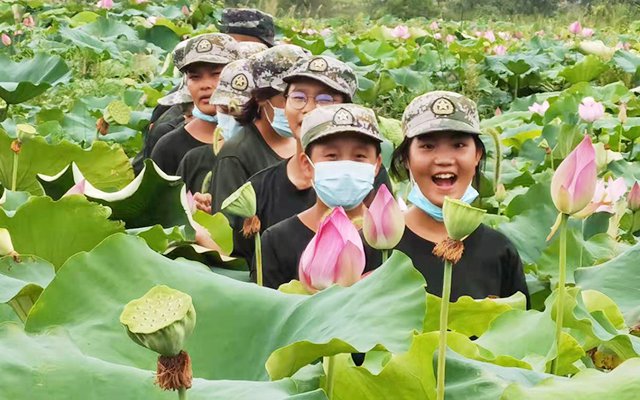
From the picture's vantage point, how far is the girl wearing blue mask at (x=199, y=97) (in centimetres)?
384

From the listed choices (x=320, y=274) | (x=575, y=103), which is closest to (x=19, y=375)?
(x=320, y=274)

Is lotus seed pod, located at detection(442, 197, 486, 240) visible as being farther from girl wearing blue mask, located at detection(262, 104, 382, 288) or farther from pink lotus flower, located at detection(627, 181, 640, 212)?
pink lotus flower, located at detection(627, 181, 640, 212)

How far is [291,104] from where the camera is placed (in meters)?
2.85

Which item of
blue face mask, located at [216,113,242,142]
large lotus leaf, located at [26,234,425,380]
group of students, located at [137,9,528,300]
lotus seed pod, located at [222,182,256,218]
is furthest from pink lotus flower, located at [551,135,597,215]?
blue face mask, located at [216,113,242,142]

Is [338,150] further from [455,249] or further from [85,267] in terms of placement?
[455,249]

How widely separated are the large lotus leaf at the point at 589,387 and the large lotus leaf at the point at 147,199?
1.35 meters

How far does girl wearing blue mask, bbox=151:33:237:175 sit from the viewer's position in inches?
151

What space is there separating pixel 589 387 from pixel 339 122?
1.35 meters

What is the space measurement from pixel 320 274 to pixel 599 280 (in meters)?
0.80

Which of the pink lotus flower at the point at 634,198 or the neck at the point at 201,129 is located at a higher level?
the pink lotus flower at the point at 634,198

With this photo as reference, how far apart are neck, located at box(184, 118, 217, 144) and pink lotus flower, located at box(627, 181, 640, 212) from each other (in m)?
1.60

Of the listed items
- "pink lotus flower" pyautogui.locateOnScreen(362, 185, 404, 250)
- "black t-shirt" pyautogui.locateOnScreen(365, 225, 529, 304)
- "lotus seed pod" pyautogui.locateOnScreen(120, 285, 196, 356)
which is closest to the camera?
"lotus seed pod" pyautogui.locateOnScreen(120, 285, 196, 356)

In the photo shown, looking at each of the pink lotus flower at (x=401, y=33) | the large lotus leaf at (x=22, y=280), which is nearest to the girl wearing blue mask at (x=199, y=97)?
the large lotus leaf at (x=22, y=280)

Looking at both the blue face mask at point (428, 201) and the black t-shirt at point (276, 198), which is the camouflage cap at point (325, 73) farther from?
the blue face mask at point (428, 201)
